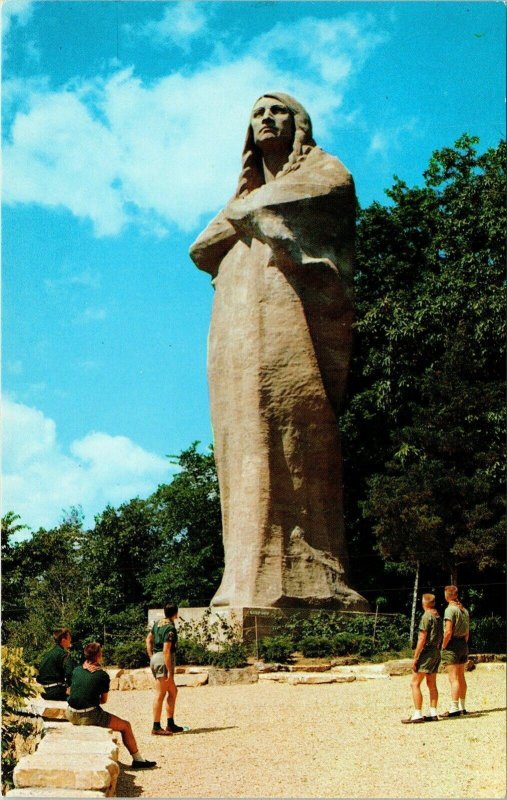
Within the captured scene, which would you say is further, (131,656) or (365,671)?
(131,656)

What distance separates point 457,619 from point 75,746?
13.2 feet

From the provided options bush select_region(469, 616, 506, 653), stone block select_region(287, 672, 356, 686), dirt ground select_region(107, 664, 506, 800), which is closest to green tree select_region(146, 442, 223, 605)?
bush select_region(469, 616, 506, 653)

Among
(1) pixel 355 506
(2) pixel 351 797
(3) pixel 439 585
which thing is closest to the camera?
(2) pixel 351 797

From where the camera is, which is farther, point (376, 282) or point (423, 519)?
point (376, 282)

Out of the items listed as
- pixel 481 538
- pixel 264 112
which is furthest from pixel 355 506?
pixel 264 112

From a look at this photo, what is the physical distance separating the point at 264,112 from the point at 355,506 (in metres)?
9.38

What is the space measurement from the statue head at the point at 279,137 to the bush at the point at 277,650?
8.62 meters

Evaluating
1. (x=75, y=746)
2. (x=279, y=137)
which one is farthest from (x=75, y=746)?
(x=279, y=137)

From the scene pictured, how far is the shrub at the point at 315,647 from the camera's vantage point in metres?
13.6

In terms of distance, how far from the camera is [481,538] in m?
15.0

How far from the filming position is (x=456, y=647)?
9.03 metres

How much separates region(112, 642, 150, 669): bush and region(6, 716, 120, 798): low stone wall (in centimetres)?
794

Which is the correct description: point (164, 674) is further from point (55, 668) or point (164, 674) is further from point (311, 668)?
point (311, 668)

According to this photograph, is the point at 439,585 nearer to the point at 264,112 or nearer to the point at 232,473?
the point at 232,473
